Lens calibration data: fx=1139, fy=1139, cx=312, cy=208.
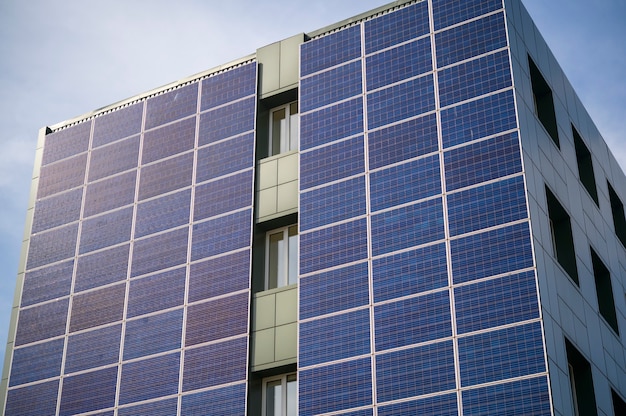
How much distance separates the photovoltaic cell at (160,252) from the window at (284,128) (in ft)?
13.0

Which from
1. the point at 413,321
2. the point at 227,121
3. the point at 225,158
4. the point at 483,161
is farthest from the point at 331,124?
the point at 413,321

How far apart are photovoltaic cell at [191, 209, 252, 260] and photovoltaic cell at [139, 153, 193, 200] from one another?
2.16 metres

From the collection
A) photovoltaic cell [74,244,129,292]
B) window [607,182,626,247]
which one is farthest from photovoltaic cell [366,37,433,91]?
window [607,182,626,247]

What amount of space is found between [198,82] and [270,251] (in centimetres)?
736

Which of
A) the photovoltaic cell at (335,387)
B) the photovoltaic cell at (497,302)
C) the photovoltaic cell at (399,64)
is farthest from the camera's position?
the photovoltaic cell at (399,64)

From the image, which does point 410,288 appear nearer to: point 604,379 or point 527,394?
point 527,394

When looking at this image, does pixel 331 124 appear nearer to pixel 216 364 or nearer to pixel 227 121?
pixel 227 121

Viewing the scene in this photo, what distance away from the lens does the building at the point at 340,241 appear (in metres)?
28.8

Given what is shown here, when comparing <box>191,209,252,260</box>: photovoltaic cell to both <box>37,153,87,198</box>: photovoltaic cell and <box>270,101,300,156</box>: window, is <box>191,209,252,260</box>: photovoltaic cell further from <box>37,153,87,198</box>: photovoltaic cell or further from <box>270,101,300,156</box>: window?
<box>37,153,87,198</box>: photovoltaic cell

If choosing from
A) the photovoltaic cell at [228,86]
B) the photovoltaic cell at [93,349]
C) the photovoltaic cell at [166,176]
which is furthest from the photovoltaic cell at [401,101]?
the photovoltaic cell at [93,349]

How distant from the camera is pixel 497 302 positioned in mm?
28250

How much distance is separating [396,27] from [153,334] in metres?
11.8

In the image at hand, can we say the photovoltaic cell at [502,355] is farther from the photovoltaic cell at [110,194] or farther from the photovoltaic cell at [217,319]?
the photovoltaic cell at [110,194]

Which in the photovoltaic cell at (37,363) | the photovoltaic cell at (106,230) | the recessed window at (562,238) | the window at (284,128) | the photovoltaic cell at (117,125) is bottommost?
the photovoltaic cell at (37,363)
